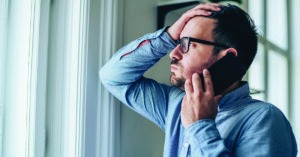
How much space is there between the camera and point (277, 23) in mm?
2742

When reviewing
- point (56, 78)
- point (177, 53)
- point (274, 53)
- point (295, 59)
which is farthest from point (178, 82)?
point (295, 59)

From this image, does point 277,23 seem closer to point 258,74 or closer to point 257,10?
point 257,10

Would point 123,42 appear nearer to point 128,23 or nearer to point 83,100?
point 128,23

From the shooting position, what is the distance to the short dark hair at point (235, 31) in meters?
0.83

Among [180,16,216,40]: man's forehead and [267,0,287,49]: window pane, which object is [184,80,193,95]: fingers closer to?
[180,16,216,40]: man's forehead

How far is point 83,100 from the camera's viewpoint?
0.82 metres

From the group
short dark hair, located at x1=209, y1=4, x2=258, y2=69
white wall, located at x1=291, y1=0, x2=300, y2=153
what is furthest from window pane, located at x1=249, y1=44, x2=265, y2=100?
short dark hair, located at x1=209, y1=4, x2=258, y2=69

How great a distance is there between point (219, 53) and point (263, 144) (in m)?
0.35

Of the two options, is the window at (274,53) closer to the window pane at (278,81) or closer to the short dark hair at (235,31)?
the window pane at (278,81)

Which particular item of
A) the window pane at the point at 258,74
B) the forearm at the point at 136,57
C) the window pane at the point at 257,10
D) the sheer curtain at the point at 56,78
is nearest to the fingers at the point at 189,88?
the forearm at the point at 136,57

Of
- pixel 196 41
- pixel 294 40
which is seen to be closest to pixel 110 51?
pixel 196 41

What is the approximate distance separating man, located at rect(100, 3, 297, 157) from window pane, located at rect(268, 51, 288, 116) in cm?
213

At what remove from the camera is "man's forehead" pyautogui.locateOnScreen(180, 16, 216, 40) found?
83 cm

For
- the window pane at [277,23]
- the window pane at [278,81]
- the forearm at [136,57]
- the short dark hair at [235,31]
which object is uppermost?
the window pane at [277,23]
